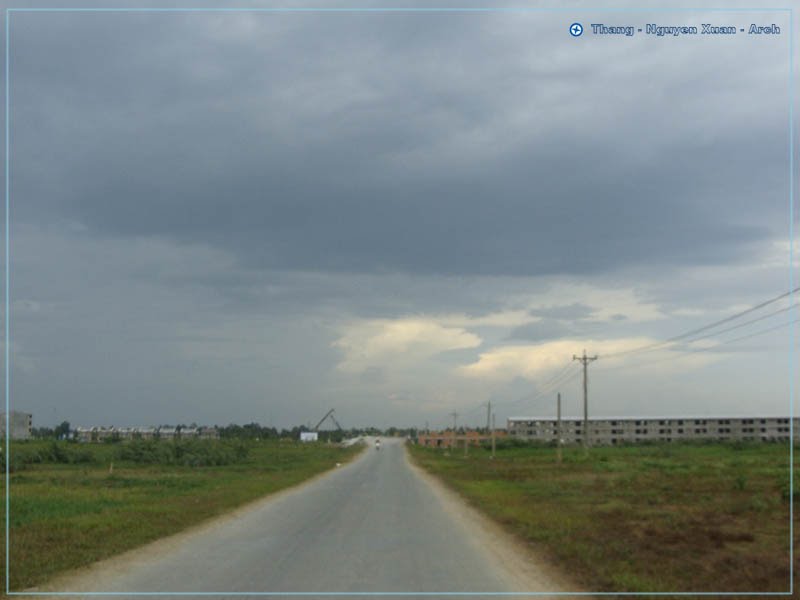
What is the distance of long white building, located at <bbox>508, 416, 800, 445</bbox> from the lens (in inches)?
4375

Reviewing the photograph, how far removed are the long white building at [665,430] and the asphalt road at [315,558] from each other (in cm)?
9881

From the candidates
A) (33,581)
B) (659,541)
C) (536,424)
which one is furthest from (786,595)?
(536,424)

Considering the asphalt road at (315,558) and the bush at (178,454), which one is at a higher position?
the asphalt road at (315,558)

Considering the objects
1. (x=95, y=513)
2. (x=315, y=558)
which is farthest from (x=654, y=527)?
(x=95, y=513)

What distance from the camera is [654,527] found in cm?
1736

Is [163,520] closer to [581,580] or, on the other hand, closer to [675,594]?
[581,580]

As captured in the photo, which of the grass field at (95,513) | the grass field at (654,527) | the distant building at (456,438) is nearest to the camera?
the grass field at (654,527)

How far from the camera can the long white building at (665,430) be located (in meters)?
111

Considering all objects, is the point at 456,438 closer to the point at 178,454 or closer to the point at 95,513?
the point at 178,454

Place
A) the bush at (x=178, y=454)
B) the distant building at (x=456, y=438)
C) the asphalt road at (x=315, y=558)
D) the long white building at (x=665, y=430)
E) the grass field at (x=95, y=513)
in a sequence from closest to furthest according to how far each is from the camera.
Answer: the asphalt road at (x=315, y=558) < the grass field at (x=95, y=513) < the bush at (x=178, y=454) < the long white building at (x=665, y=430) < the distant building at (x=456, y=438)

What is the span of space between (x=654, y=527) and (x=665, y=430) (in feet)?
389

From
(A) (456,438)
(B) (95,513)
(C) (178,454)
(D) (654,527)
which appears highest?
(D) (654,527)

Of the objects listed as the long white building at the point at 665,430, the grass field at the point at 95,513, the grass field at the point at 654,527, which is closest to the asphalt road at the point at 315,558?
the grass field at the point at 95,513

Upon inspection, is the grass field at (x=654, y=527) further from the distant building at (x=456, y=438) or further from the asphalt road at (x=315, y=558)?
the distant building at (x=456, y=438)
